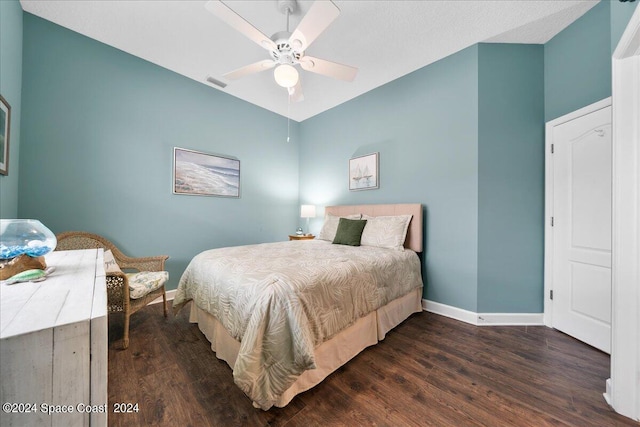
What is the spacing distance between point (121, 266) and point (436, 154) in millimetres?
3856

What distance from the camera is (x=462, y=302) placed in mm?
2625

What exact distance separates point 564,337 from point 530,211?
123cm

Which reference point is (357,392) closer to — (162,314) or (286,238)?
(162,314)

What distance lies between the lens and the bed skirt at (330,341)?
1527mm

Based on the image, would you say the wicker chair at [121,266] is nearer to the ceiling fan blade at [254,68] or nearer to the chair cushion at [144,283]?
the chair cushion at [144,283]

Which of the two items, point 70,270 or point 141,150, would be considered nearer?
point 70,270

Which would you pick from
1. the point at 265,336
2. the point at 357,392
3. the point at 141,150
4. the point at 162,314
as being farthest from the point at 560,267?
the point at 141,150

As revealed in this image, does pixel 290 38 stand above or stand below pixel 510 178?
above

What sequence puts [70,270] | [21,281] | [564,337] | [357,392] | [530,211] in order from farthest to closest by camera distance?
[530,211], [564,337], [357,392], [70,270], [21,281]

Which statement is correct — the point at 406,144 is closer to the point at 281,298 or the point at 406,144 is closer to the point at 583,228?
the point at 583,228

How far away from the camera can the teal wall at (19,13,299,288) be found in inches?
92.3

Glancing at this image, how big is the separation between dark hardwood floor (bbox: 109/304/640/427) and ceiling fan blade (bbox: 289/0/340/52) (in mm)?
2562

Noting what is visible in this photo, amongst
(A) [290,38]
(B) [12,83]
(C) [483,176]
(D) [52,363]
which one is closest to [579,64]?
(C) [483,176]

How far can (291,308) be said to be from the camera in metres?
1.37
